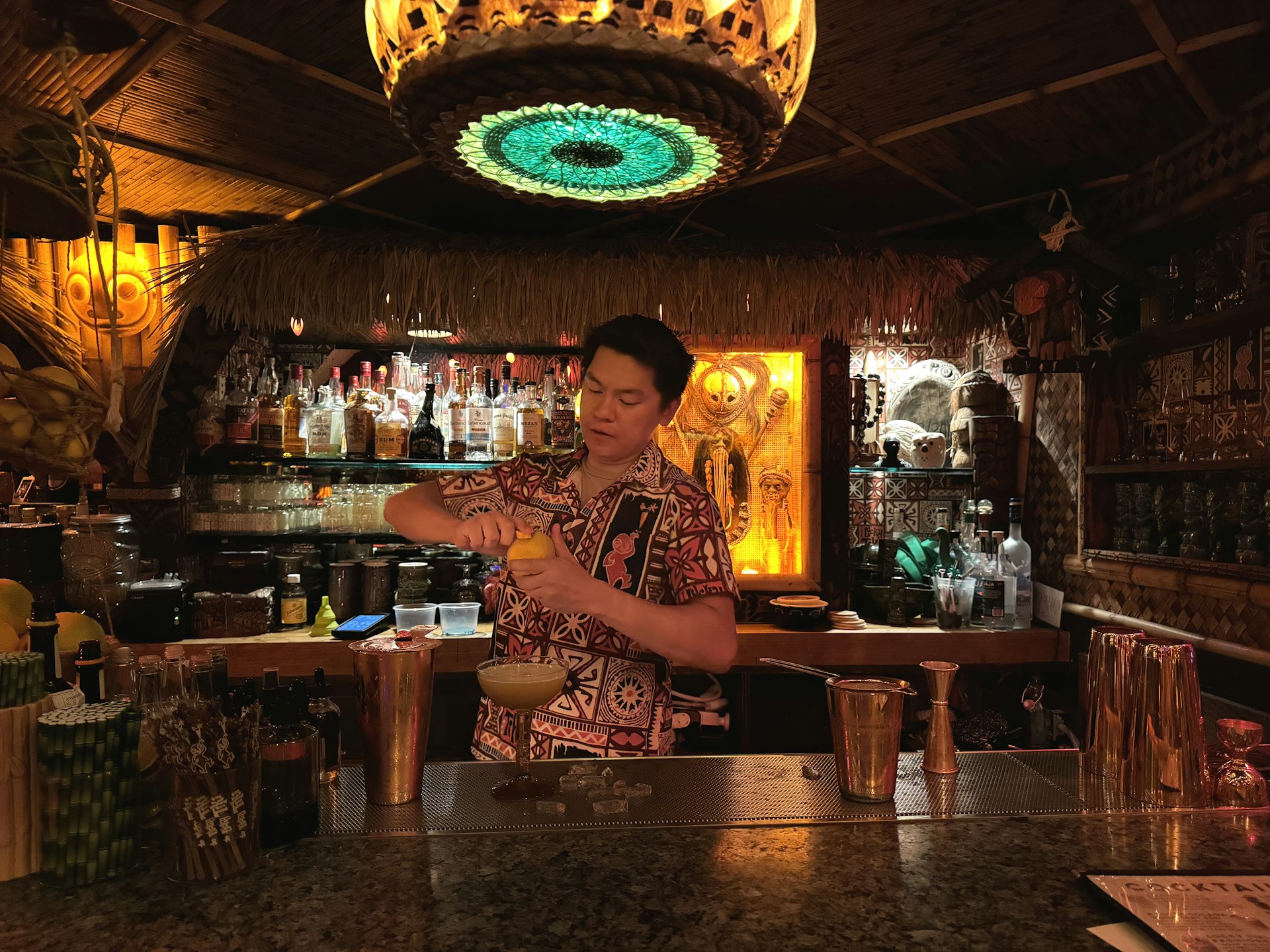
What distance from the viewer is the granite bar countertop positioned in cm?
109

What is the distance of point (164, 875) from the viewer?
1.23 meters

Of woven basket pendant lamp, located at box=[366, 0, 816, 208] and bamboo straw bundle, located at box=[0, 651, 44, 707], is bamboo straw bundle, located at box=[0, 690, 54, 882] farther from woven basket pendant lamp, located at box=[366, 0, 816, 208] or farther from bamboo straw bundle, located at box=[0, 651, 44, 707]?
woven basket pendant lamp, located at box=[366, 0, 816, 208]

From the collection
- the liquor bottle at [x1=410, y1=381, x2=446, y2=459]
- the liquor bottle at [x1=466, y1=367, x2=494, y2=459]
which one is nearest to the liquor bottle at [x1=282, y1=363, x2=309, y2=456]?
the liquor bottle at [x1=410, y1=381, x2=446, y2=459]

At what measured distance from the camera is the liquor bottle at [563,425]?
4113mm

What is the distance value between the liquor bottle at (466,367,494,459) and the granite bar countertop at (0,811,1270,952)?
2.91 metres

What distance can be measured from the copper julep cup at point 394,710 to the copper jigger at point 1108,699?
134 centimetres

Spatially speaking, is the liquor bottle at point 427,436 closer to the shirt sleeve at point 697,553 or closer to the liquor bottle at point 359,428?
the liquor bottle at point 359,428

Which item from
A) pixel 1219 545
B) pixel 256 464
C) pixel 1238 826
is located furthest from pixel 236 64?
pixel 1219 545

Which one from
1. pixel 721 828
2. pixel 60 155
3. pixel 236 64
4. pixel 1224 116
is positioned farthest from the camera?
pixel 1224 116

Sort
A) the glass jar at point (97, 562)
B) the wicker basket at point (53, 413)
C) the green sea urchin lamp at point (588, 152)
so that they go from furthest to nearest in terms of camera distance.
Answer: the glass jar at point (97, 562), the green sea urchin lamp at point (588, 152), the wicker basket at point (53, 413)

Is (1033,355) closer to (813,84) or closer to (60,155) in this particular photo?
(813,84)

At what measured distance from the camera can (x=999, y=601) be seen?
3.95 metres

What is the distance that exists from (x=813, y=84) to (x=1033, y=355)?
1643 mm

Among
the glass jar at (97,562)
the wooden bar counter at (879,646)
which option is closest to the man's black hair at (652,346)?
the wooden bar counter at (879,646)
